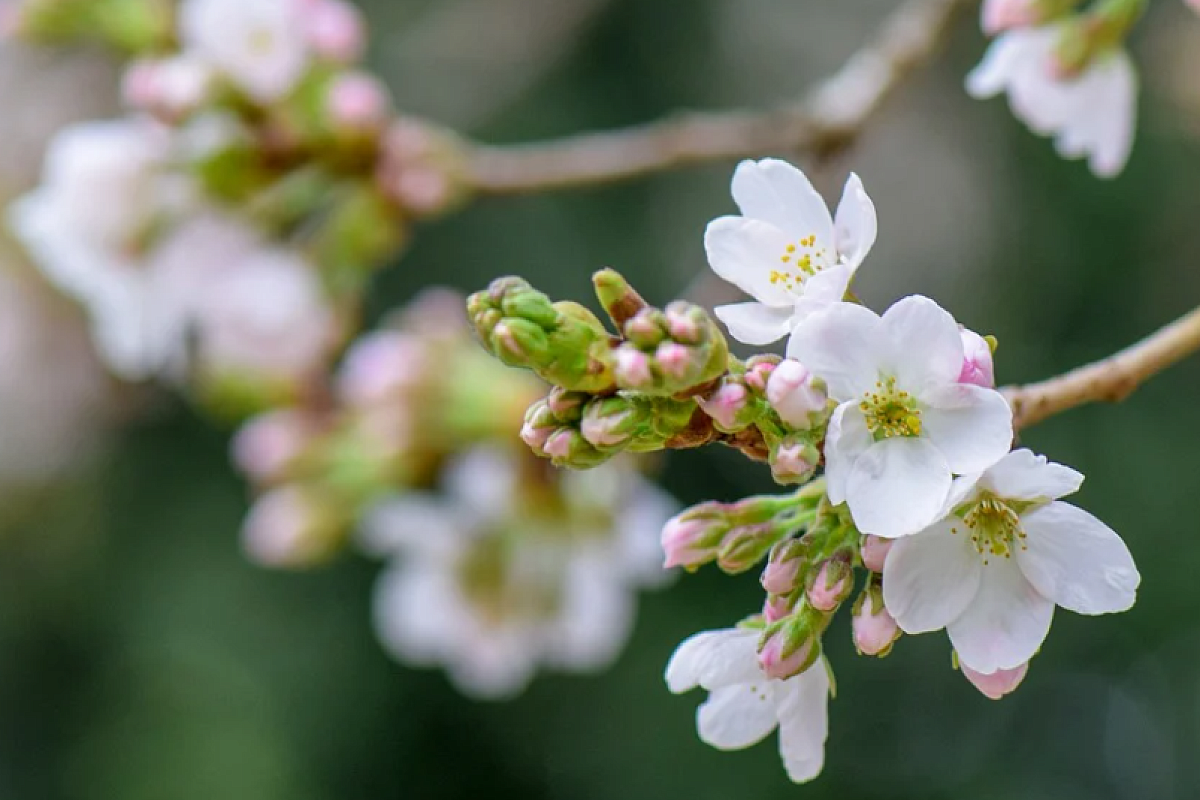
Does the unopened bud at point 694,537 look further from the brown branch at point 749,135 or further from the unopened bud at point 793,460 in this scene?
the brown branch at point 749,135

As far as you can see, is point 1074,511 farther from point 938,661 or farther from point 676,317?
point 938,661

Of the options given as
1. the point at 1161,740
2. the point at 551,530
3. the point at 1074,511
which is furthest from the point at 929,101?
the point at 1074,511

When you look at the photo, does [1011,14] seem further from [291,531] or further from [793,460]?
[291,531]

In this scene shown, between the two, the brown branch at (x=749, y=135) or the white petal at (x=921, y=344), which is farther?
the brown branch at (x=749, y=135)

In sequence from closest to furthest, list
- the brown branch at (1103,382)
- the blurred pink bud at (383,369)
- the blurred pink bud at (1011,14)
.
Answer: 1. the brown branch at (1103,382)
2. the blurred pink bud at (1011,14)
3. the blurred pink bud at (383,369)

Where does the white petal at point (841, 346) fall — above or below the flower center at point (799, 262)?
above

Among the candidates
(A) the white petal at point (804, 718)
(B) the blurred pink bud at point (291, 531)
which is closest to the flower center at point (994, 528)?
(A) the white petal at point (804, 718)
